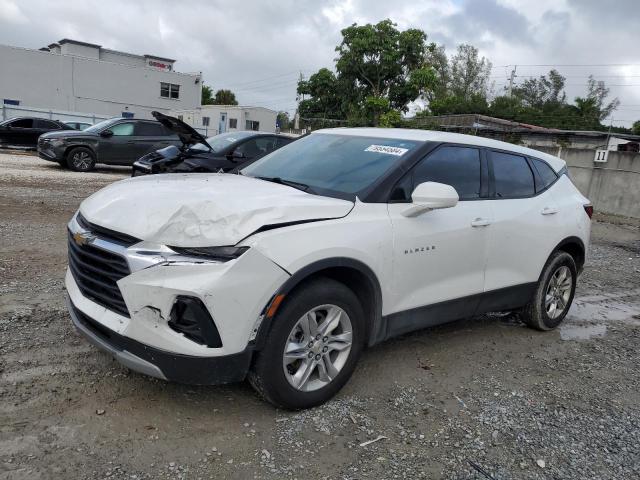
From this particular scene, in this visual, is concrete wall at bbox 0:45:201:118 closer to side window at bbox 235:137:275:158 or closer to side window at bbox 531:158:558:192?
side window at bbox 235:137:275:158

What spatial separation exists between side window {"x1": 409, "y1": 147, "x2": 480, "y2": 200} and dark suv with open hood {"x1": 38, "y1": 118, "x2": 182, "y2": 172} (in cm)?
1161

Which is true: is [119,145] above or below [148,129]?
below

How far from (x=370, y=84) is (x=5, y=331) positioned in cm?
3311

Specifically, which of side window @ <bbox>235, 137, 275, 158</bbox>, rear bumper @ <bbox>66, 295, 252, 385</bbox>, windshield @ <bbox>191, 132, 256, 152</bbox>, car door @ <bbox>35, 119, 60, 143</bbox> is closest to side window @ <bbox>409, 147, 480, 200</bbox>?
rear bumper @ <bbox>66, 295, 252, 385</bbox>

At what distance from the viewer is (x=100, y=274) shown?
302 centimetres

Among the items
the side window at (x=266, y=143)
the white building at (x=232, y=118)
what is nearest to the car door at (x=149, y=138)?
the side window at (x=266, y=143)

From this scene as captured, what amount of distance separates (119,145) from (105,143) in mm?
361

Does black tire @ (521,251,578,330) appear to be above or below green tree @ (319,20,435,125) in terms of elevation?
below

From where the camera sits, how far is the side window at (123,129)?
14992mm

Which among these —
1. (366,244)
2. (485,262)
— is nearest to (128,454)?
(366,244)

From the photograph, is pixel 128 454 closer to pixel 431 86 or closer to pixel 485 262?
pixel 485 262

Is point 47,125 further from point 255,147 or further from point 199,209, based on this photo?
point 199,209

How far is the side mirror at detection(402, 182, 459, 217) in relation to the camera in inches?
138

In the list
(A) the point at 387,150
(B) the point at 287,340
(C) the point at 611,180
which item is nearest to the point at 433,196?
(A) the point at 387,150
